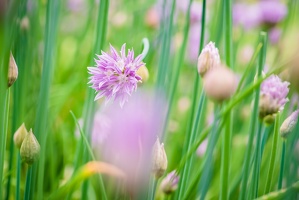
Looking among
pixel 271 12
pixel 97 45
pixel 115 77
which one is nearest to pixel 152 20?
pixel 271 12

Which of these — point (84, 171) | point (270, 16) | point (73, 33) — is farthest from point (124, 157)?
point (73, 33)

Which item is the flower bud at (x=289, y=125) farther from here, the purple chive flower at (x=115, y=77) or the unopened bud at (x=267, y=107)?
the purple chive flower at (x=115, y=77)

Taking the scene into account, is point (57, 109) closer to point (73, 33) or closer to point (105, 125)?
point (105, 125)

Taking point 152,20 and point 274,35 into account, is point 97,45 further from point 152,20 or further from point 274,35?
point 274,35

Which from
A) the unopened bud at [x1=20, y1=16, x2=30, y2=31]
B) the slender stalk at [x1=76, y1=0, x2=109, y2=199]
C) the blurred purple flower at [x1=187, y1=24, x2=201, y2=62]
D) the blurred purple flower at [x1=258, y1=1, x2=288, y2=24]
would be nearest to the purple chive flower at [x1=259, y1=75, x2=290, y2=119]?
the slender stalk at [x1=76, y1=0, x2=109, y2=199]

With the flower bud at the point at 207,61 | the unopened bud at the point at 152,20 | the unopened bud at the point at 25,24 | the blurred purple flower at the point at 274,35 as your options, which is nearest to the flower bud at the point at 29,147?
the flower bud at the point at 207,61

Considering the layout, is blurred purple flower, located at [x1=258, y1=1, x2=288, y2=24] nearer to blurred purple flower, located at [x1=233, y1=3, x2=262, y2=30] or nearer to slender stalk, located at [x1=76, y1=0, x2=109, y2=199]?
blurred purple flower, located at [x1=233, y1=3, x2=262, y2=30]

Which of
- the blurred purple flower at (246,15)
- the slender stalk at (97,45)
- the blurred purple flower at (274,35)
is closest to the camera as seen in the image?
the slender stalk at (97,45)
